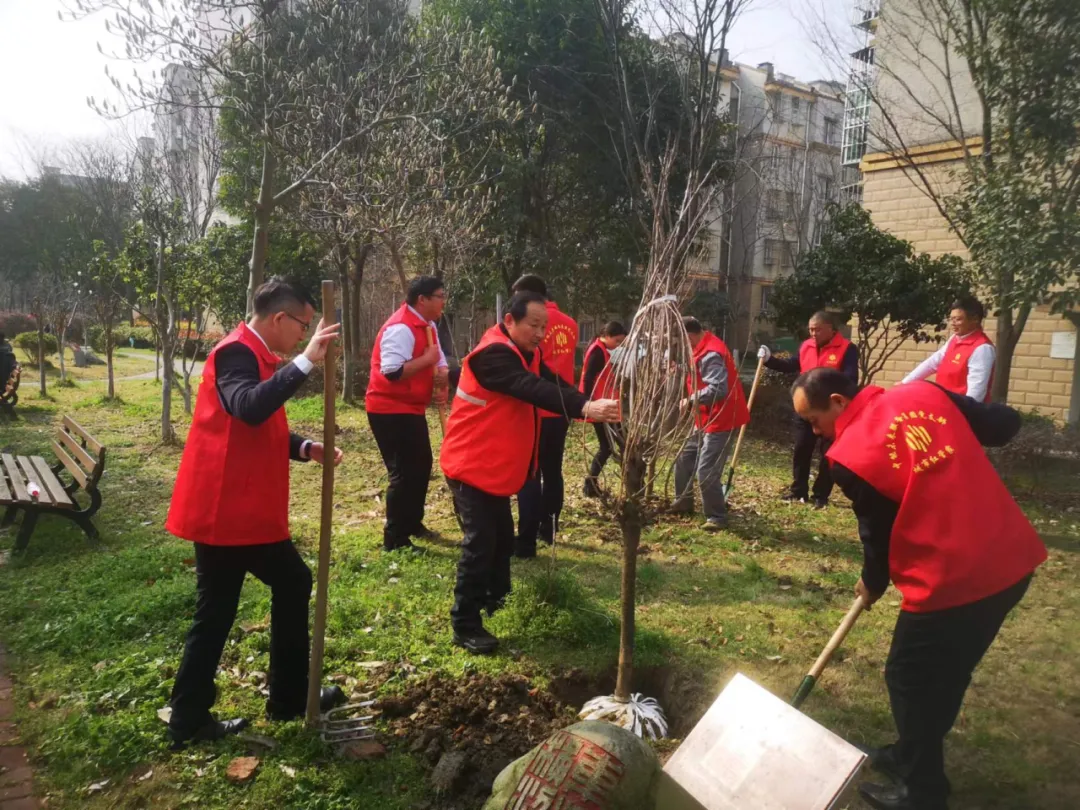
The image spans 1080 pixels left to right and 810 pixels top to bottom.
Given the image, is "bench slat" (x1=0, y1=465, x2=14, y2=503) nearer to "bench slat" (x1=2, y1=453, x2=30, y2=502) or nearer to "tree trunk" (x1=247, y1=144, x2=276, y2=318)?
"bench slat" (x1=2, y1=453, x2=30, y2=502)

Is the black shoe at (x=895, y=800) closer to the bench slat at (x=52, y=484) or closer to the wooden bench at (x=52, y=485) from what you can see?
the wooden bench at (x=52, y=485)

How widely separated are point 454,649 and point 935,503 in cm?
255

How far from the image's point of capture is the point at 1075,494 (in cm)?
806

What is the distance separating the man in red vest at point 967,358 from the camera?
5859 mm

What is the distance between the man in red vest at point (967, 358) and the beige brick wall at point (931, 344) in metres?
3.50

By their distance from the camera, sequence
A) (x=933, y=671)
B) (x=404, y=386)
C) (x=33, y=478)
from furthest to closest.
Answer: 1. (x=33, y=478)
2. (x=404, y=386)
3. (x=933, y=671)

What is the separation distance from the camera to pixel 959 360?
20.2ft

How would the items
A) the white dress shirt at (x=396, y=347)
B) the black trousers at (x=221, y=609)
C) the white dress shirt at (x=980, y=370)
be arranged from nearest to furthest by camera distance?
1. the black trousers at (x=221, y=609)
2. the white dress shirt at (x=396, y=347)
3. the white dress shirt at (x=980, y=370)

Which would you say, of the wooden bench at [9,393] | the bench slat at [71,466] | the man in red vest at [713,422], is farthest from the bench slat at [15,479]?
the wooden bench at [9,393]

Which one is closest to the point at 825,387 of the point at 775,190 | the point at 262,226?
the point at 262,226

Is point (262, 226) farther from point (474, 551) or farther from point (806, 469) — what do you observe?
point (806, 469)

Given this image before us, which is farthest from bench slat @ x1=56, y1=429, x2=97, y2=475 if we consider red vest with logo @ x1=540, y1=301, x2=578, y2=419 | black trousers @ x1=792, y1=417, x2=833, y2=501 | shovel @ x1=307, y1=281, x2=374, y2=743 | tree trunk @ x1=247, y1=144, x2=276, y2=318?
black trousers @ x1=792, y1=417, x2=833, y2=501

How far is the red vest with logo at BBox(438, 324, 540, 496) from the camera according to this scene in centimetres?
404

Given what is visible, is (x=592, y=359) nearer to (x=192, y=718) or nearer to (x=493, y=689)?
(x=493, y=689)
